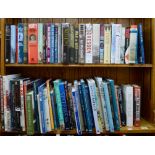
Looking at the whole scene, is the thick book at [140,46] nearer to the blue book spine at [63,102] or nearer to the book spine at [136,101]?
the book spine at [136,101]

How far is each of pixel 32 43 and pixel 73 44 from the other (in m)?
0.26

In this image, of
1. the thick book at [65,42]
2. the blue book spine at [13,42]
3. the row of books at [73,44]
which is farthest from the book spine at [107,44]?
the blue book spine at [13,42]

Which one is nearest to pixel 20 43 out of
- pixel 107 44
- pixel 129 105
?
pixel 107 44

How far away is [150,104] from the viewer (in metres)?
1.53

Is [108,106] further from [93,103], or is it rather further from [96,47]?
[96,47]

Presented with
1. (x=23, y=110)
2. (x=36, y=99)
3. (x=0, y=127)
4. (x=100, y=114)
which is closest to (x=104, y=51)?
(x=100, y=114)

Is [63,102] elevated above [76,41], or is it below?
below

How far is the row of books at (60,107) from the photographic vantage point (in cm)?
136

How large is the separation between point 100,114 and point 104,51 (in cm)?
40

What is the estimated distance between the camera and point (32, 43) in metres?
1.43

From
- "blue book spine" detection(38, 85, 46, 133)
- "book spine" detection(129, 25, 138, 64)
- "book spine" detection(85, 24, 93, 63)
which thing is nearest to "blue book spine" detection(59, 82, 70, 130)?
"blue book spine" detection(38, 85, 46, 133)

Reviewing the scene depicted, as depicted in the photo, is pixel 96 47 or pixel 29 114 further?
pixel 96 47

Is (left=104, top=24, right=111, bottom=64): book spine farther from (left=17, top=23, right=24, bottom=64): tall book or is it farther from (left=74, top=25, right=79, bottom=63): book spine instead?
(left=17, top=23, right=24, bottom=64): tall book

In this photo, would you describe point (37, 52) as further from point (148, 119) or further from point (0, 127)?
point (148, 119)
